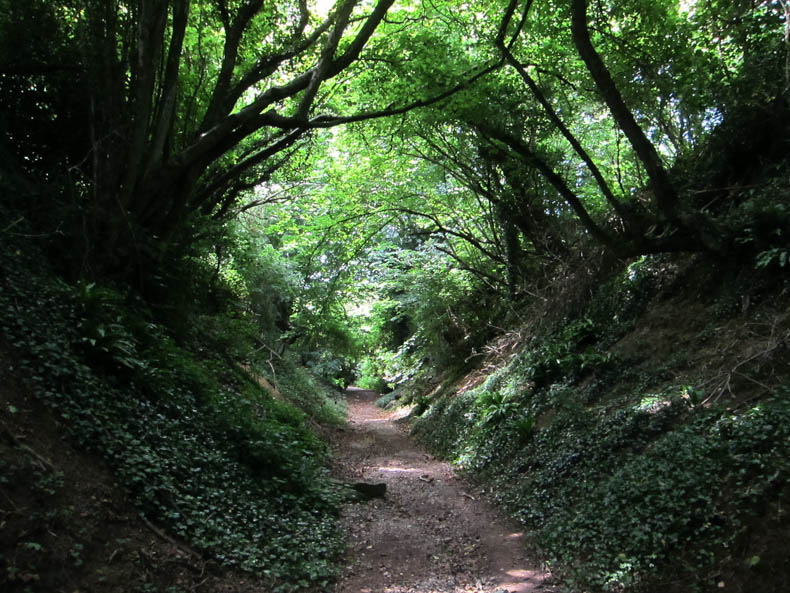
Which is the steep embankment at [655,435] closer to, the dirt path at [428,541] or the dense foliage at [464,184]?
the dense foliage at [464,184]

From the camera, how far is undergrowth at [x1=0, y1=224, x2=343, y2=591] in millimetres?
4789

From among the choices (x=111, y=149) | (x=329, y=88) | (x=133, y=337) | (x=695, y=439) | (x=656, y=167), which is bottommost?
(x=695, y=439)

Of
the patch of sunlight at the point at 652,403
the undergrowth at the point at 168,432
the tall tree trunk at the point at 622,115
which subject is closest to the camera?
the undergrowth at the point at 168,432

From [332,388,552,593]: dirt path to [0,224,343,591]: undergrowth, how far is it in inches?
17.2

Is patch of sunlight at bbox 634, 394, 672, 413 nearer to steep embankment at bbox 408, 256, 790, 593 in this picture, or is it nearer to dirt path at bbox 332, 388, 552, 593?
steep embankment at bbox 408, 256, 790, 593

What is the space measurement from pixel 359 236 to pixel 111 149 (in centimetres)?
933

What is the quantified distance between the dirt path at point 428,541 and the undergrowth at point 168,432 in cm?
44

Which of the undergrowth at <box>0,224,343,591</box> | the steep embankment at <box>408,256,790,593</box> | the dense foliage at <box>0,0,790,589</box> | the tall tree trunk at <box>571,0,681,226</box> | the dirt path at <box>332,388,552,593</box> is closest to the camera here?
the steep embankment at <box>408,256,790,593</box>

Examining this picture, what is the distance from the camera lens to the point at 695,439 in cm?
541

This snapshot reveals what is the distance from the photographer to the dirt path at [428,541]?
17.8 ft

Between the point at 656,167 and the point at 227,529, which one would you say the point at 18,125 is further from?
the point at 656,167

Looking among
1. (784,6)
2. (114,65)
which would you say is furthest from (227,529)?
(784,6)

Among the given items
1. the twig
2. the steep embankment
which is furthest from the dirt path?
the twig

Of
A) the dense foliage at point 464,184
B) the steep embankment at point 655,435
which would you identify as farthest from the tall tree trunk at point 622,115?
the steep embankment at point 655,435
